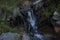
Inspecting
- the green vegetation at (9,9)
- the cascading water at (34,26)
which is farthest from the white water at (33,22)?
the green vegetation at (9,9)

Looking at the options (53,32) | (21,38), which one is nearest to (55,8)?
(53,32)

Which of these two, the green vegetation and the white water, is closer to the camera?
the green vegetation

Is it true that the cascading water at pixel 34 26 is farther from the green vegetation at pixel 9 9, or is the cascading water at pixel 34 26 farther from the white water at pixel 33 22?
the green vegetation at pixel 9 9

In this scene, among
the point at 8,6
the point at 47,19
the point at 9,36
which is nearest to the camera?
the point at 9,36

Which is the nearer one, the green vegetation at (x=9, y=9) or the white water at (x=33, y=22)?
the green vegetation at (x=9, y=9)

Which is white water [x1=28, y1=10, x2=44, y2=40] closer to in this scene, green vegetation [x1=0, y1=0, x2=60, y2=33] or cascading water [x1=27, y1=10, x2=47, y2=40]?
cascading water [x1=27, y1=10, x2=47, y2=40]

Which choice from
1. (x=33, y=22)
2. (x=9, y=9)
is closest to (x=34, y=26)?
(x=33, y=22)

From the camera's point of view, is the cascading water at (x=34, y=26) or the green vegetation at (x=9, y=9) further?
the cascading water at (x=34, y=26)

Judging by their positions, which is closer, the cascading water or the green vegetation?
the green vegetation

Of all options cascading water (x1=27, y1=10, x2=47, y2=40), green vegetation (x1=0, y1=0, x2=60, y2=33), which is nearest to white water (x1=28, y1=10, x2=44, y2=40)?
cascading water (x1=27, y1=10, x2=47, y2=40)

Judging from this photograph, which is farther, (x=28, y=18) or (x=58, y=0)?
(x=58, y=0)

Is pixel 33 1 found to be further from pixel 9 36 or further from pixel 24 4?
pixel 9 36
